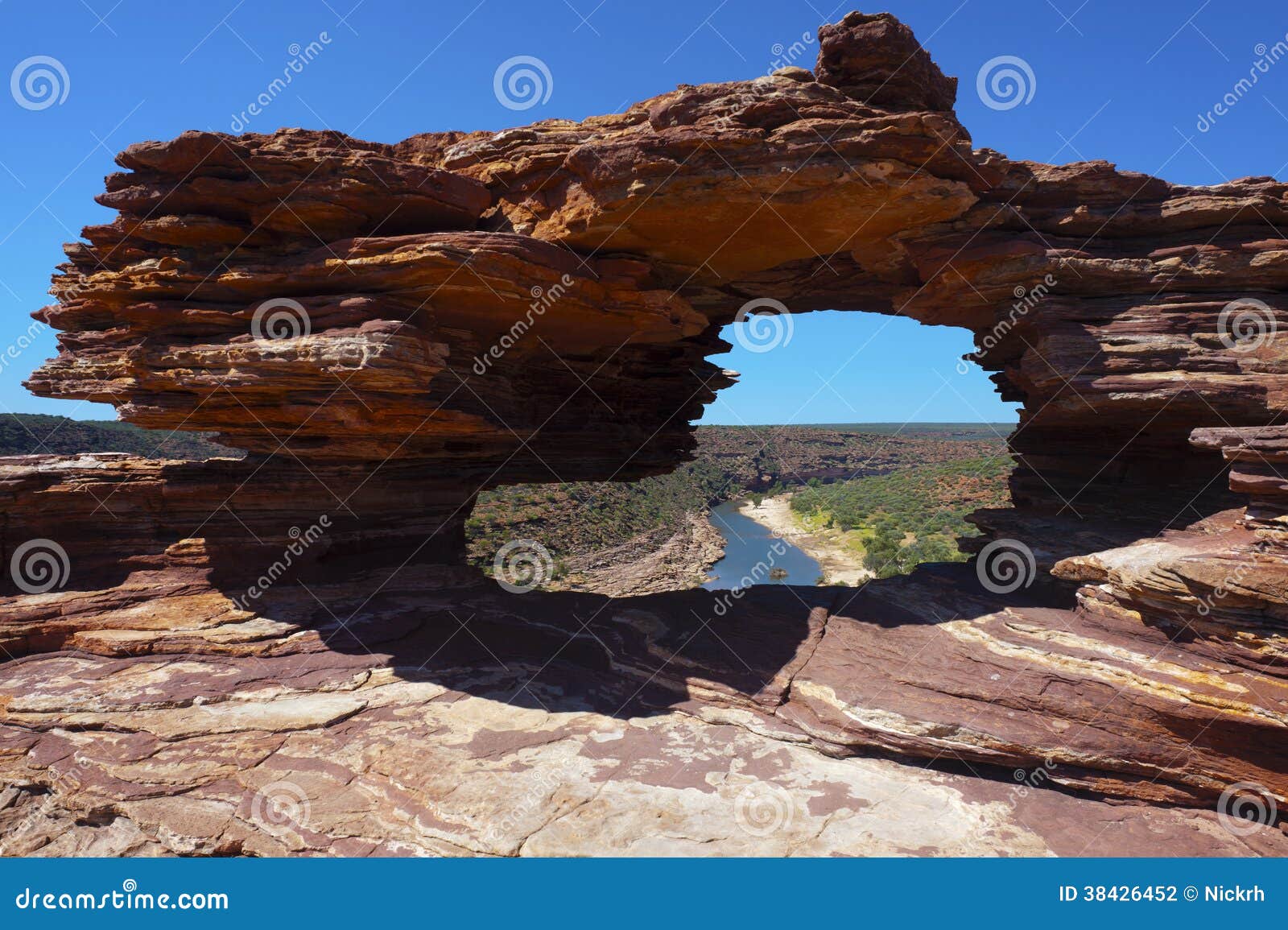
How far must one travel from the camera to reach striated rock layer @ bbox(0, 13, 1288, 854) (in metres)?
8.28

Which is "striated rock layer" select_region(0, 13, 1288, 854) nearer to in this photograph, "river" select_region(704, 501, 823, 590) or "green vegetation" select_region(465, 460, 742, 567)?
"green vegetation" select_region(465, 460, 742, 567)

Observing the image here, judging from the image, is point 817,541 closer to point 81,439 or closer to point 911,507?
point 911,507

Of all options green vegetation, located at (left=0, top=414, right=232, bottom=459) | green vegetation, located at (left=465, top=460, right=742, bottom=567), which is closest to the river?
green vegetation, located at (left=465, top=460, right=742, bottom=567)

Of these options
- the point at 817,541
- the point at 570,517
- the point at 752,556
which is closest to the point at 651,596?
the point at 570,517

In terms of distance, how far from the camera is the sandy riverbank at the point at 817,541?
46625 millimetres

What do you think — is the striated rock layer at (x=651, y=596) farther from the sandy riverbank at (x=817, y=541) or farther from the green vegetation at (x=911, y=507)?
the green vegetation at (x=911, y=507)

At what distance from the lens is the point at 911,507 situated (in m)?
58.4

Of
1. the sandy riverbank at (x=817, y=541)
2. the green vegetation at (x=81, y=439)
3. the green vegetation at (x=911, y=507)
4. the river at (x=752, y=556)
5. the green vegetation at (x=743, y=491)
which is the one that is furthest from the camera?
the sandy riverbank at (x=817, y=541)

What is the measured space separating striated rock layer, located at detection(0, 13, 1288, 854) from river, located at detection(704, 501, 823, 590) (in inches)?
930

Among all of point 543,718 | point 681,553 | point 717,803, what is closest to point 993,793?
point 717,803

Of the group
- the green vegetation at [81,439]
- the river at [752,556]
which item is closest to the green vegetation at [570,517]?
the river at [752,556]

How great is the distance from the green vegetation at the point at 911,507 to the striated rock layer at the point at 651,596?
71.3 feet

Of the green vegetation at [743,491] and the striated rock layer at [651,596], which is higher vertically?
the green vegetation at [743,491]

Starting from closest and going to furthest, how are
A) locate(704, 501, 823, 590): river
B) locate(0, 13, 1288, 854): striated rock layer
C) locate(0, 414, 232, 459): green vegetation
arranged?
locate(0, 13, 1288, 854): striated rock layer
locate(0, 414, 232, 459): green vegetation
locate(704, 501, 823, 590): river
